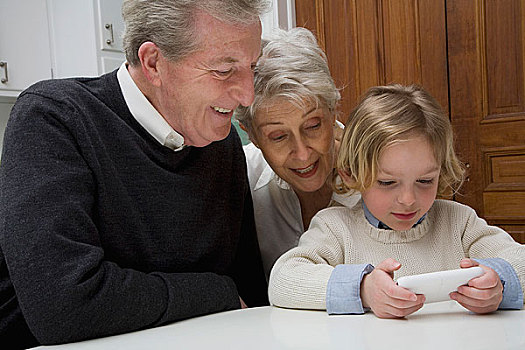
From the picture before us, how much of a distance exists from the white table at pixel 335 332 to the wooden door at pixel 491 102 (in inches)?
72.7

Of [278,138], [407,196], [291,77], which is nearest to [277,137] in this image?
[278,138]

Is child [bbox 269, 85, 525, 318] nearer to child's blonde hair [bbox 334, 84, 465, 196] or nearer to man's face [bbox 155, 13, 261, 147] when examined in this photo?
child's blonde hair [bbox 334, 84, 465, 196]

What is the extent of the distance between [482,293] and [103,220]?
69 centimetres

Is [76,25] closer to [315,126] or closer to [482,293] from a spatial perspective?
[315,126]

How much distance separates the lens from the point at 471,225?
4.36 feet

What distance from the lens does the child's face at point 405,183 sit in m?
1.26

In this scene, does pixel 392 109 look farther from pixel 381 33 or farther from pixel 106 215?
pixel 381 33

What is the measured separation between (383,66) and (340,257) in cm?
201

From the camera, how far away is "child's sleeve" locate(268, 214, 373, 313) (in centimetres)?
109

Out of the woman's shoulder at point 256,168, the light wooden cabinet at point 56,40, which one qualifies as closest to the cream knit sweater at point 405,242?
the woman's shoulder at point 256,168

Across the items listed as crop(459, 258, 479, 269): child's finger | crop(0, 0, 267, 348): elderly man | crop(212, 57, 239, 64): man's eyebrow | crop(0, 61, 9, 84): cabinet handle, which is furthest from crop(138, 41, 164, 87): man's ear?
crop(0, 61, 9, 84): cabinet handle

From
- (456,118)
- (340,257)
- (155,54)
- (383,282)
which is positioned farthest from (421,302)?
(456,118)

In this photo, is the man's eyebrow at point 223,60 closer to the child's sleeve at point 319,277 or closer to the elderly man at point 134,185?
the elderly man at point 134,185

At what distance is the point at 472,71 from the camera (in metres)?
2.89
